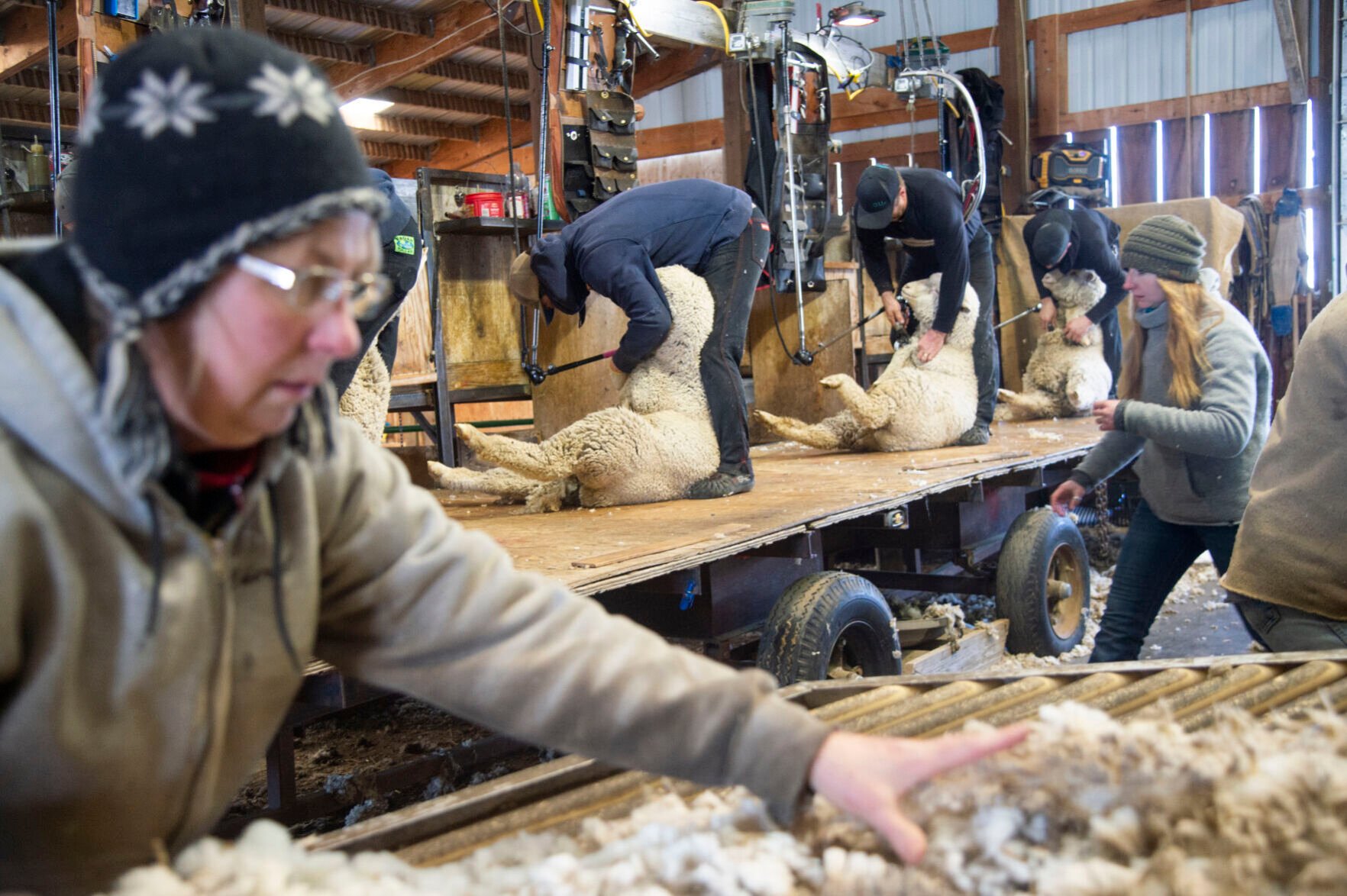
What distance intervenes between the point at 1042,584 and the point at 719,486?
1674mm

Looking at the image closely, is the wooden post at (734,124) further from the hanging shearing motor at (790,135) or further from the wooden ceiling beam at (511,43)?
the wooden ceiling beam at (511,43)

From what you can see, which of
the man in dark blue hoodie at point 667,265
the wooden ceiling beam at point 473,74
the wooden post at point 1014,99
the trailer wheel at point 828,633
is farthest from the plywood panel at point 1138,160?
the trailer wheel at point 828,633

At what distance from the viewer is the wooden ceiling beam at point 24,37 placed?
635cm

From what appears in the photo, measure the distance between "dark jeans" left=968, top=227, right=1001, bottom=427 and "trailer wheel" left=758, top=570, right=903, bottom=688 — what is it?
281cm

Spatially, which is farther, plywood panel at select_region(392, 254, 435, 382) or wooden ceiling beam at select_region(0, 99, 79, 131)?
wooden ceiling beam at select_region(0, 99, 79, 131)

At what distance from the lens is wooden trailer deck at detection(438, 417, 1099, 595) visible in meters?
2.96

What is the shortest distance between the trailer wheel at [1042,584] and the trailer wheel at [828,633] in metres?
1.19

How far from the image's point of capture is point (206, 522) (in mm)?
1112

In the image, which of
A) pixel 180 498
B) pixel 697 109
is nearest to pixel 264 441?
pixel 180 498

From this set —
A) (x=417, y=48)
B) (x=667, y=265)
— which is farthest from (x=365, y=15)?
(x=667, y=265)

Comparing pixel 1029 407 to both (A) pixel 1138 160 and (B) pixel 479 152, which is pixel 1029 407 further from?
(B) pixel 479 152

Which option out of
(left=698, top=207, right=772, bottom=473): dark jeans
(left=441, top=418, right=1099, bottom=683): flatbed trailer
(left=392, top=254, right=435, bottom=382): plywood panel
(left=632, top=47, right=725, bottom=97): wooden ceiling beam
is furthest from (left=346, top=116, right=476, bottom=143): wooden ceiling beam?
(left=698, top=207, right=772, bottom=473): dark jeans

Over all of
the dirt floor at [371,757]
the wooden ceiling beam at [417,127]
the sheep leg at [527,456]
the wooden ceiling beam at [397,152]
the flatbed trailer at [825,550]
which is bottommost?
the dirt floor at [371,757]

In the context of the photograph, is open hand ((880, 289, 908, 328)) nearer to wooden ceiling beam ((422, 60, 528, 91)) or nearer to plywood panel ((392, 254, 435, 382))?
plywood panel ((392, 254, 435, 382))
